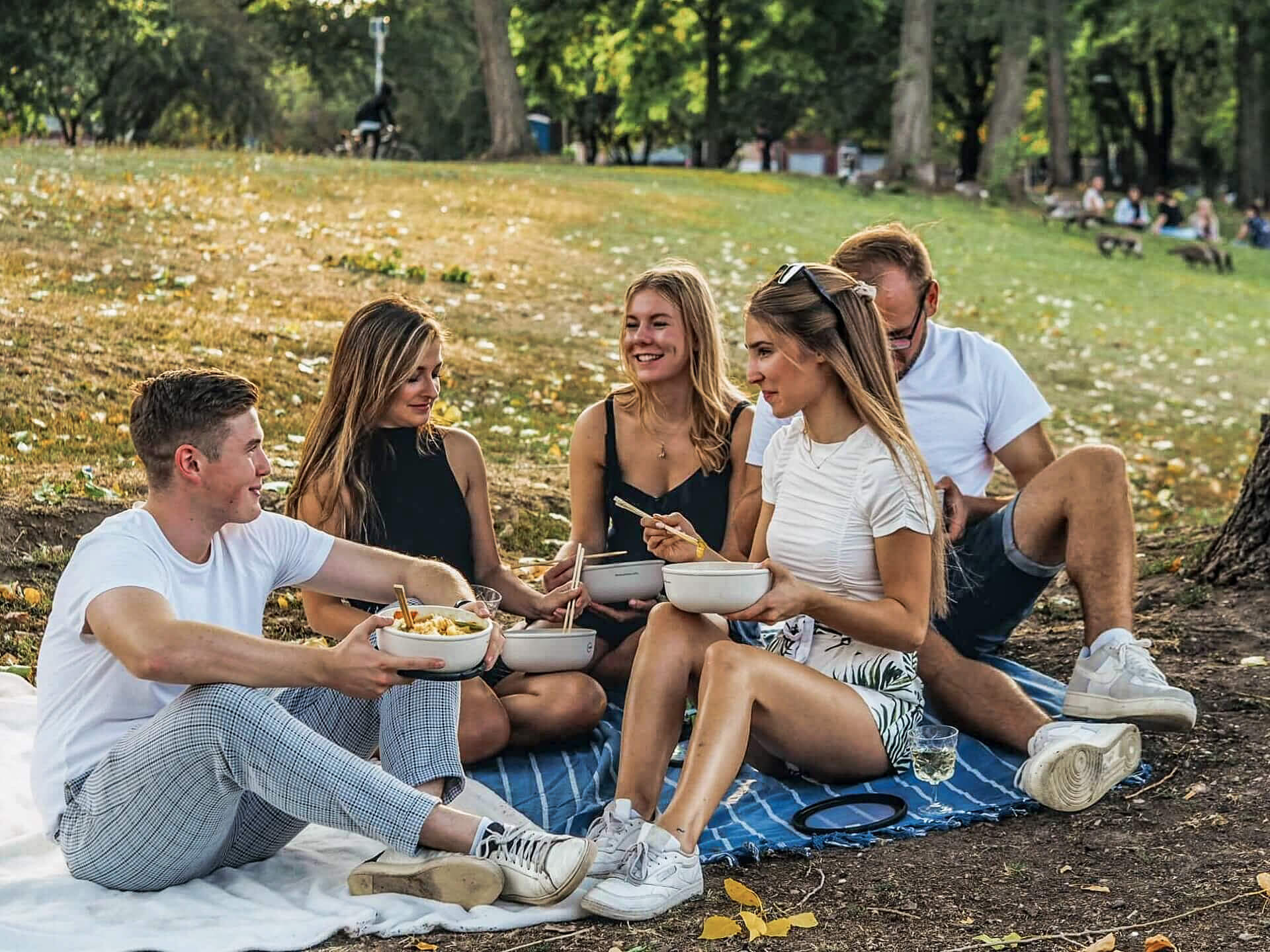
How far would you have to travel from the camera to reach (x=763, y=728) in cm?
380

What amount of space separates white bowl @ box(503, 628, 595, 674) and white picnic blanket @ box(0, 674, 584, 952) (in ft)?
1.89

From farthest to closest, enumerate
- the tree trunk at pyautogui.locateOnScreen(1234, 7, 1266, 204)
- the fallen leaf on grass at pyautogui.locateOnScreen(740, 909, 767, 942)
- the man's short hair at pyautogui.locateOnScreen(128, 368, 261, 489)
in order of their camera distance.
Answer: the tree trunk at pyautogui.locateOnScreen(1234, 7, 1266, 204)
the man's short hair at pyautogui.locateOnScreen(128, 368, 261, 489)
the fallen leaf on grass at pyautogui.locateOnScreen(740, 909, 767, 942)

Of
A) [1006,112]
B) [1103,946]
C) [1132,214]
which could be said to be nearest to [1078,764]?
[1103,946]

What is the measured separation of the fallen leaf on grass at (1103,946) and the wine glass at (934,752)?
0.86 metres

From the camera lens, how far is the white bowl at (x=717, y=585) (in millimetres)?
3572

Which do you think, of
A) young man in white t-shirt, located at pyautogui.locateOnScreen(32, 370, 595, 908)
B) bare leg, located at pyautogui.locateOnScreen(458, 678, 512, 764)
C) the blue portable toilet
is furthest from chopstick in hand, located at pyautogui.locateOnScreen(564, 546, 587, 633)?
the blue portable toilet

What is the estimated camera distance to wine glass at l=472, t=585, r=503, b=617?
3.90 metres

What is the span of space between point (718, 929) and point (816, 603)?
847 mm

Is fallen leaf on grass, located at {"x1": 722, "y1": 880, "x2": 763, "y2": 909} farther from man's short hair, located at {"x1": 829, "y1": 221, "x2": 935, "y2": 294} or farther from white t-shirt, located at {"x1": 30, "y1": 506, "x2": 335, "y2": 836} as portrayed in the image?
man's short hair, located at {"x1": 829, "y1": 221, "x2": 935, "y2": 294}

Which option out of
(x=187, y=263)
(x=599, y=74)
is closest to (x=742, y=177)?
(x=599, y=74)

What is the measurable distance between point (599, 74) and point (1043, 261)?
67.1ft

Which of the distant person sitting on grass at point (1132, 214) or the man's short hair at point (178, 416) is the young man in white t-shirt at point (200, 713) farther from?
the distant person sitting on grass at point (1132, 214)

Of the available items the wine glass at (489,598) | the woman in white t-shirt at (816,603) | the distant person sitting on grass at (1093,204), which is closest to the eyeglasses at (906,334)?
the woman in white t-shirt at (816,603)

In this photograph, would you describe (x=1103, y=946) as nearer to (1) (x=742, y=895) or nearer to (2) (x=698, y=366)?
(1) (x=742, y=895)
